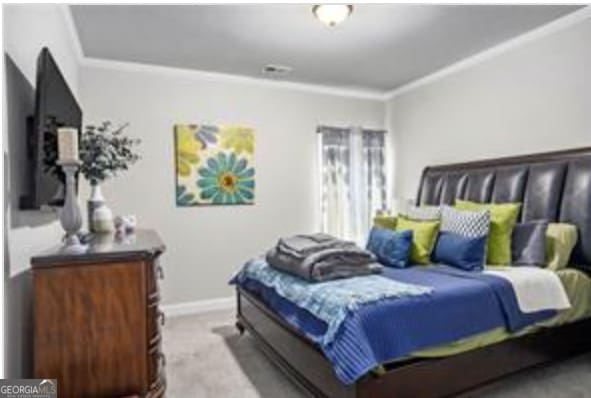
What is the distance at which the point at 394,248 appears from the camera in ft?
10.0

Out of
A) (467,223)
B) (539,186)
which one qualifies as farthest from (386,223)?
(539,186)

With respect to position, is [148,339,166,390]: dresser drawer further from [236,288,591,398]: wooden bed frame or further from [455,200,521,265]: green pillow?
[455,200,521,265]: green pillow

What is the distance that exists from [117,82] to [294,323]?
313 centimetres

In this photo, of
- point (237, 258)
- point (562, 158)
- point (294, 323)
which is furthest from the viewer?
point (237, 258)

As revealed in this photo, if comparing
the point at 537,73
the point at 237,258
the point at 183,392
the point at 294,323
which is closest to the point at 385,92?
the point at 537,73

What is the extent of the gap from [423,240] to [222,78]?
9.34ft

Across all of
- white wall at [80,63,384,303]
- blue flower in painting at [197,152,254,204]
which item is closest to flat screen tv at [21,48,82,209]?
white wall at [80,63,384,303]

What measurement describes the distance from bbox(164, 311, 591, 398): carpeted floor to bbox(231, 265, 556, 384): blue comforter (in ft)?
1.33

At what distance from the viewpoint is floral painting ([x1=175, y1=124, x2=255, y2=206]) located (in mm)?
4242

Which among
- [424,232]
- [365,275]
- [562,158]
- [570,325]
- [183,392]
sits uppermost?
[562,158]

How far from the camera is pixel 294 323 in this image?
2.38 metres

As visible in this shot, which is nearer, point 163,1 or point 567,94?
point 163,1

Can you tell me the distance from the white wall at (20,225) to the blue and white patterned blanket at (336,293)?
4.53ft

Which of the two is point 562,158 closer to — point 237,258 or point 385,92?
point 385,92
